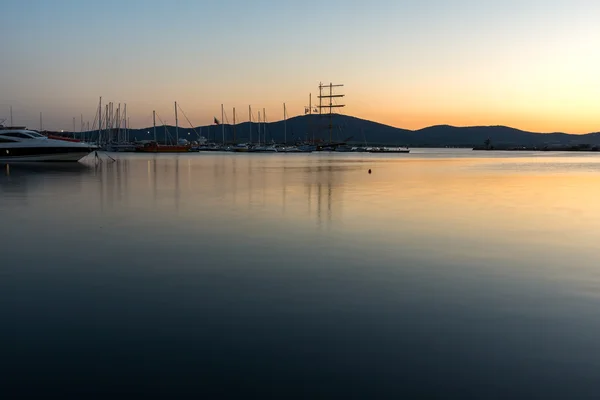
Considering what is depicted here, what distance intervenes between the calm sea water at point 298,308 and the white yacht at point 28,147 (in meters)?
42.8

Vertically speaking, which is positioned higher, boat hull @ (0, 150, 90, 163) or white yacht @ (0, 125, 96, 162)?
white yacht @ (0, 125, 96, 162)

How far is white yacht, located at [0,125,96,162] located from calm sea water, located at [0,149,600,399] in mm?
42783

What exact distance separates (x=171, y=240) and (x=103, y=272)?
3594mm

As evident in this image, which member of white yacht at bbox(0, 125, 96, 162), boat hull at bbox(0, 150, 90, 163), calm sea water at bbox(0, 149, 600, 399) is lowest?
calm sea water at bbox(0, 149, 600, 399)

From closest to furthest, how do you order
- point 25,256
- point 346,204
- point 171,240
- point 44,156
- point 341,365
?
point 341,365, point 25,256, point 171,240, point 346,204, point 44,156

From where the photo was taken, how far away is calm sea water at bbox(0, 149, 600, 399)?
18.1 ft

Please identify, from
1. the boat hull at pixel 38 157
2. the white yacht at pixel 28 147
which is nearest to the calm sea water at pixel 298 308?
the white yacht at pixel 28 147

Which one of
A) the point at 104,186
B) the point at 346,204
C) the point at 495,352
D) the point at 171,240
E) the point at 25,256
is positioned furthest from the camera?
the point at 104,186

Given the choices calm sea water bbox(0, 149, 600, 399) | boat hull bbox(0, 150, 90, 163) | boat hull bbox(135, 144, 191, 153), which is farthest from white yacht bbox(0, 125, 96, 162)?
boat hull bbox(135, 144, 191, 153)

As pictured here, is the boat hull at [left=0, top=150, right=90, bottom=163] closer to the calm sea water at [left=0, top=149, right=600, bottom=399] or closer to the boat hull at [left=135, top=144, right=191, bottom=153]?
the calm sea water at [left=0, top=149, right=600, bottom=399]

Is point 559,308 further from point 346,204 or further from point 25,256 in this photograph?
point 346,204

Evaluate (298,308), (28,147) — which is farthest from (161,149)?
(298,308)

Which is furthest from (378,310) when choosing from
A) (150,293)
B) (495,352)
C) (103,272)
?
(103,272)

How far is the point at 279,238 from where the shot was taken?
14.2 meters
